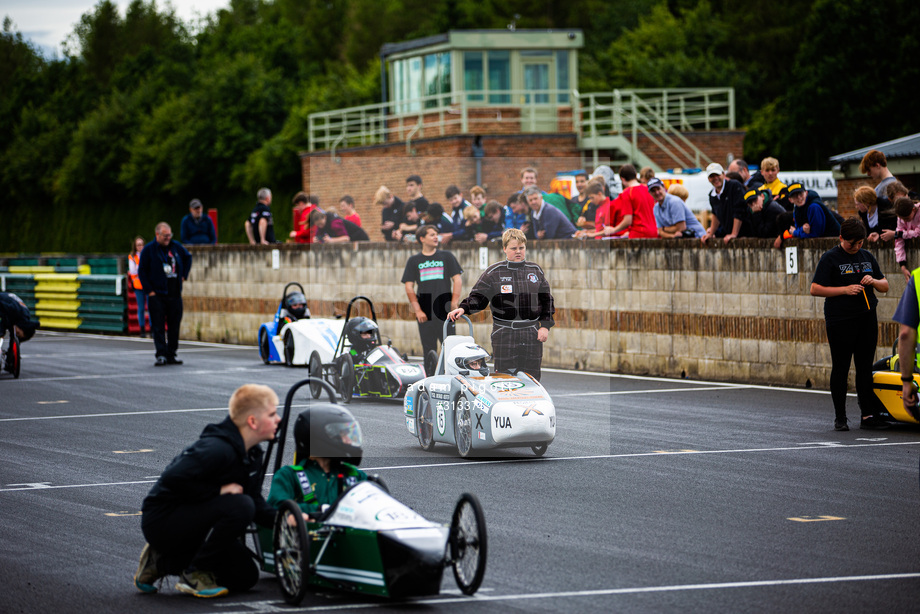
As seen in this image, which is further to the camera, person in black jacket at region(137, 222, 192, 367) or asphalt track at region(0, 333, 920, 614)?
person in black jacket at region(137, 222, 192, 367)

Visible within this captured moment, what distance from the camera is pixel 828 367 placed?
15.6 meters

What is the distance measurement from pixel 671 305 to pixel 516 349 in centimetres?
622

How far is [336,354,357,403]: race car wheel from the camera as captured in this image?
15336mm

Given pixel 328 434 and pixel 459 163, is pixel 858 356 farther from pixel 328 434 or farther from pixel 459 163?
pixel 459 163

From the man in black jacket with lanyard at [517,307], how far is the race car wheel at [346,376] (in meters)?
3.57

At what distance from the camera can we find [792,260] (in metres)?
16.0

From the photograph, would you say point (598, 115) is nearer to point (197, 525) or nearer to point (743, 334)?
point (743, 334)

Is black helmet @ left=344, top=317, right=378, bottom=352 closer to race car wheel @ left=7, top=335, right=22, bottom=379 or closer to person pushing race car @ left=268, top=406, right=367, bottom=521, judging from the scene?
race car wheel @ left=7, top=335, right=22, bottom=379

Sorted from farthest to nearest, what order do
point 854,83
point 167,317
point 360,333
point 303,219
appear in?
point 854,83, point 303,219, point 167,317, point 360,333

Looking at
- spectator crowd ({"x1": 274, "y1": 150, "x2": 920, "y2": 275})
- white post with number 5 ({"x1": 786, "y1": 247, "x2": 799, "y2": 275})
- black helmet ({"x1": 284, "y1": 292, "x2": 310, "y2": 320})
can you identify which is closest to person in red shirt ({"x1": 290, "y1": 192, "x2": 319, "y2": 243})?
spectator crowd ({"x1": 274, "y1": 150, "x2": 920, "y2": 275})

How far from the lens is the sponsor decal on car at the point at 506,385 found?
11.0m

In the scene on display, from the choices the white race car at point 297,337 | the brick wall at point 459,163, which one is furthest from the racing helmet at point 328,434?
the brick wall at point 459,163

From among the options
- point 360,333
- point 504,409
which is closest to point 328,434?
point 504,409

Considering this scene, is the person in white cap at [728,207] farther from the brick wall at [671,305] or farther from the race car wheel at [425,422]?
the race car wheel at [425,422]
